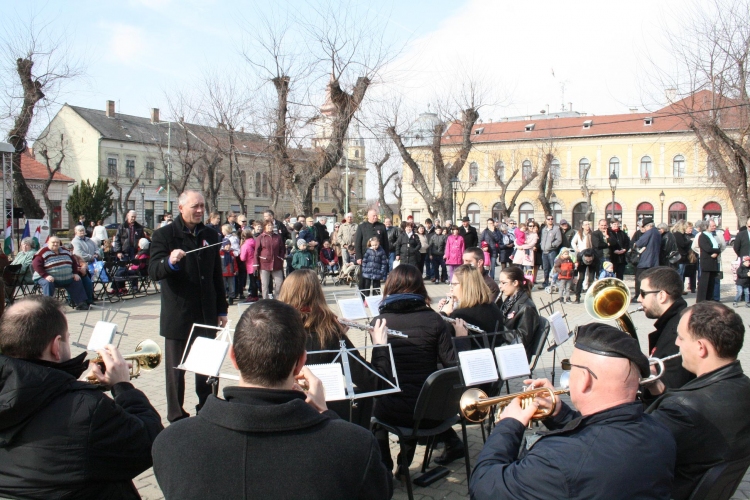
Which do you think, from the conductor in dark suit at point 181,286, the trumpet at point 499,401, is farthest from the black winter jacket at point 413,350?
the conductor in dark suit at point 181,286

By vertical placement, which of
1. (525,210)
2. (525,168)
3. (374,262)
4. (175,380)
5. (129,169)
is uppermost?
(129,169)

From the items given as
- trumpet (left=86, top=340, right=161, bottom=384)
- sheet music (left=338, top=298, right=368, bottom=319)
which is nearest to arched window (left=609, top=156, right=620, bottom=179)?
sheet music (left=338, top=298, right=368, bottom=319)

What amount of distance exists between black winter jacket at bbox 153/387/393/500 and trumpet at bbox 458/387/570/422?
81 centimetres

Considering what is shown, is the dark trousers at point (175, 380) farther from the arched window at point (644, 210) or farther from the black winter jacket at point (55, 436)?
the arched window at point (644, 210)

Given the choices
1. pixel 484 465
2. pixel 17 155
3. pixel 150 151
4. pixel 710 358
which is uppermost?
pixel 150 151

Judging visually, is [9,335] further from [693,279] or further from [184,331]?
[693,279]

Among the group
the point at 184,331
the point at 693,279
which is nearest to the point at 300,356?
the point at 184,331

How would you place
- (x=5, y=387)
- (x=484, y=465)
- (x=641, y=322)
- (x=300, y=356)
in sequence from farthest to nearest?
(x=641, y=322) < (x=5, y=387) < (x=484, y=465) < (x=300, y=356)

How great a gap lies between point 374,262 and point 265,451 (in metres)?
11.0

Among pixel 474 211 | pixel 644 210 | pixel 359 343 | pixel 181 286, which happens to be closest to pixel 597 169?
pixel 644 210

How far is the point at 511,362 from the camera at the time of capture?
401 centimetres

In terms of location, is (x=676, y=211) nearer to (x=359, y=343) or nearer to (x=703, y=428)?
(x=359, y=343)

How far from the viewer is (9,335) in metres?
2.39

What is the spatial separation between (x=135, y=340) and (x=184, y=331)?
5044 mm
